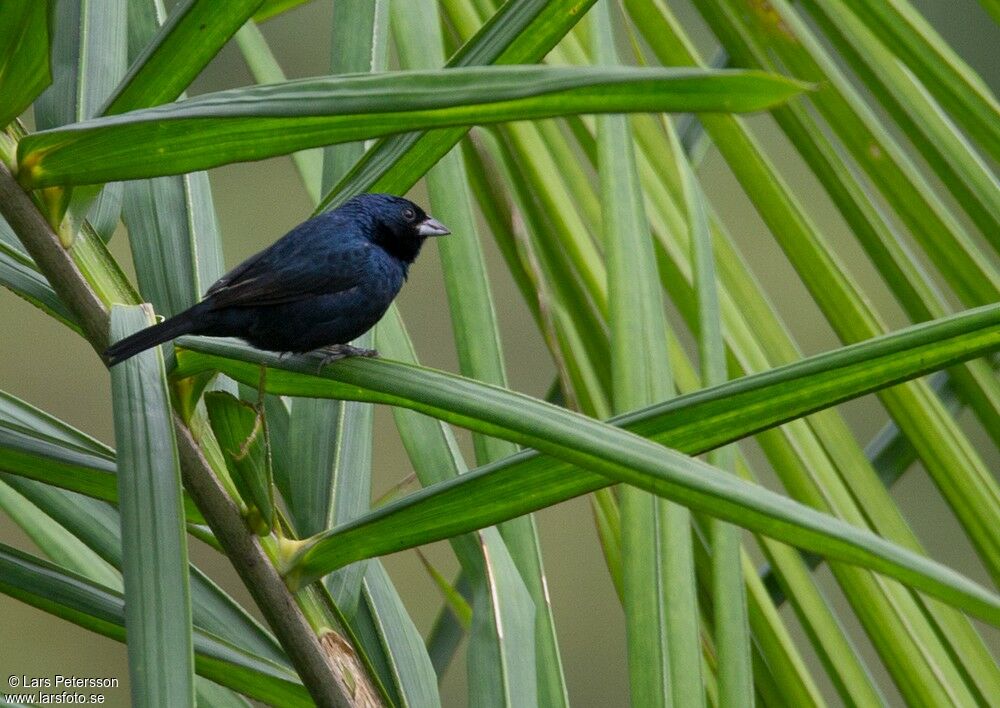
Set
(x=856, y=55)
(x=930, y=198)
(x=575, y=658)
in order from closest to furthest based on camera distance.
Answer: (x=930, y=198) < (x=856, y=55) < (x=575, y=658)

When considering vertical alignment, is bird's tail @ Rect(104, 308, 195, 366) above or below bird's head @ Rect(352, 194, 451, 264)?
below

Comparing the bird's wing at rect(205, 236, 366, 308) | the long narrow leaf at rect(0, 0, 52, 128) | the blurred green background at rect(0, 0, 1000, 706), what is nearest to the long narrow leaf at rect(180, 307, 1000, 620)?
the long narrow leaf at rect(0, 0, 52, 128)

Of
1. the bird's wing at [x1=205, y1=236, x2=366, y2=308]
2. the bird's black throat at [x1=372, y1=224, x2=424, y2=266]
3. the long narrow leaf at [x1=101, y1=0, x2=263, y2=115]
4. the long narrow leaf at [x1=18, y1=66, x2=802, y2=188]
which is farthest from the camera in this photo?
the bird's black throat at [x1=372, y1=224, x2=424, y2=266]

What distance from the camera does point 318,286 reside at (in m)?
1.98

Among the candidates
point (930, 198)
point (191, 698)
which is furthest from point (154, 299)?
point (930, 198)

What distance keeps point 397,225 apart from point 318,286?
34 centimetres

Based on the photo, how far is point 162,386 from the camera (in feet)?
2.71

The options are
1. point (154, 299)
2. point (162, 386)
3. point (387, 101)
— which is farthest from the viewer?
point (154, 299)

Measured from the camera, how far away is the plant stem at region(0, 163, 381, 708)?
88 cm

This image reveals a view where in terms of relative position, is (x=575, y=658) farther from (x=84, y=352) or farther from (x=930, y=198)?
(x=930, y=198)

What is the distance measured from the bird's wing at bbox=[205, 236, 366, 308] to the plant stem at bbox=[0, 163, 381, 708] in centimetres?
73

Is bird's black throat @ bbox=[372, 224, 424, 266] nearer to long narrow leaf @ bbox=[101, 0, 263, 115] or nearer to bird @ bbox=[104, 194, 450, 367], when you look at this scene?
bird @ bbox=[104, 194, 450, 367]

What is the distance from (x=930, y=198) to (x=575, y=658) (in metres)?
4.12

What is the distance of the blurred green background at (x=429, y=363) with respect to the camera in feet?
15.9
